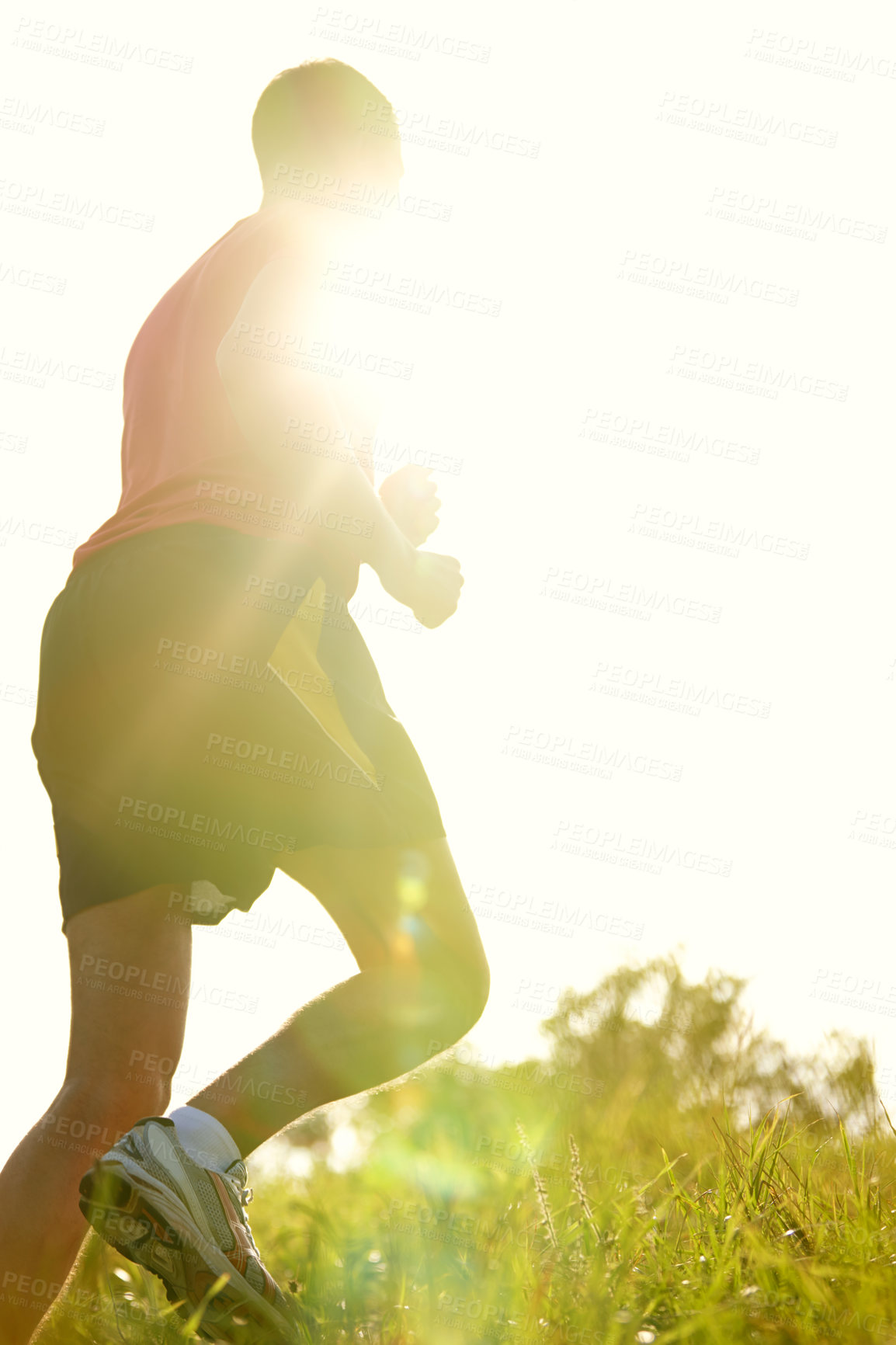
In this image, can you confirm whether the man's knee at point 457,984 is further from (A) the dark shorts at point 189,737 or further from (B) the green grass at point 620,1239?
(B) the green grass at point 620,1239

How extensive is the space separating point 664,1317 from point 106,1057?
1139mm

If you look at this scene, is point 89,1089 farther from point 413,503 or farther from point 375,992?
point 413,503

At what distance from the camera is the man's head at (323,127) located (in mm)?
2285

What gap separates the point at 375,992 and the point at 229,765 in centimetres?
54

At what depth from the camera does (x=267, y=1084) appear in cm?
181

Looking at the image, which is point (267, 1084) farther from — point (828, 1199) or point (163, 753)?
point (828, 1199)

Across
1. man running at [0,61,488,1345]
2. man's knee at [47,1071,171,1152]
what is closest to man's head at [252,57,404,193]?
man running at [0,61,488,1345]

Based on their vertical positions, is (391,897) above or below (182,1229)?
above

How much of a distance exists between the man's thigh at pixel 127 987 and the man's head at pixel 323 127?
1.67 metres

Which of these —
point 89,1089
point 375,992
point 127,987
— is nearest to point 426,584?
point 375,992

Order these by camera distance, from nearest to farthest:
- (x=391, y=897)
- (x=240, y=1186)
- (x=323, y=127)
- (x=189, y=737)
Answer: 1. (x=240, y=1186)
2. (x=189, y=737)
3. (x=391, y=897)
4. (x=323, y=127)

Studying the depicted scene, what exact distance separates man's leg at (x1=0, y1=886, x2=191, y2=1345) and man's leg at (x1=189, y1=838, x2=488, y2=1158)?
5.8 inches

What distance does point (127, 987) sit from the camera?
1828mm

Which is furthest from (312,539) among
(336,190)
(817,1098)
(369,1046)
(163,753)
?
(817,1098)
